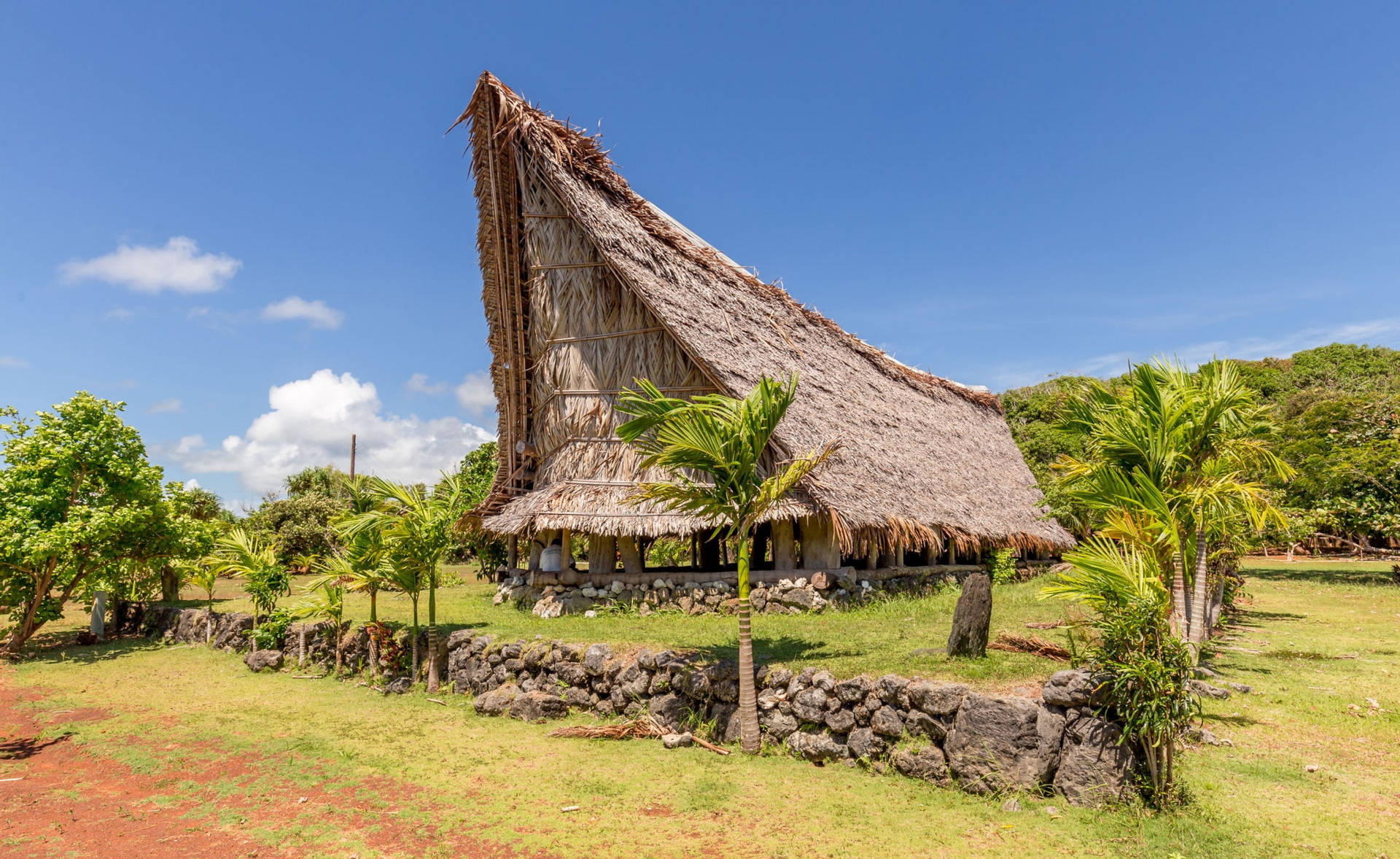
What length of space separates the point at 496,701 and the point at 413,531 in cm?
264

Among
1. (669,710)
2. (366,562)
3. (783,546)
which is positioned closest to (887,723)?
(669,710)

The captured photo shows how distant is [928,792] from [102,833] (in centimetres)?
696

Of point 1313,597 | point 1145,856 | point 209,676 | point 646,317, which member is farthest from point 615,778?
point 1313,597

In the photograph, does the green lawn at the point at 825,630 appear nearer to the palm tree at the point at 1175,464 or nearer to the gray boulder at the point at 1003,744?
the gray boulder at the point at 1003,744

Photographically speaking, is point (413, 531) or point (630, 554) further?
point (630, 554)

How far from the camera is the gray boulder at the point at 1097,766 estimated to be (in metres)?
5.73

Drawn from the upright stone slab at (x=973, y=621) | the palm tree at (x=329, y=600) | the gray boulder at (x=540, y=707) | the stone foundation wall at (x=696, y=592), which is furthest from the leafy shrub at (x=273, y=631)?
the upright stone slab at (x=973, y=621)

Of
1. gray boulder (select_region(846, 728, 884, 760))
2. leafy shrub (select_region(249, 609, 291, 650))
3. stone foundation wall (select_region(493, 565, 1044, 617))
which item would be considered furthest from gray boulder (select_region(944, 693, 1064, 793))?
leafy shrub (select_region(249, 609, 291, 650))

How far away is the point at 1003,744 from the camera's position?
20.3 ft

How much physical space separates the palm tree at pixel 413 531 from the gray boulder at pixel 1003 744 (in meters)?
7.17

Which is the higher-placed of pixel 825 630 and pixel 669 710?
pixel 825 630

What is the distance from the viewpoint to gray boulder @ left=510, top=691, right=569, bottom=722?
919 cm

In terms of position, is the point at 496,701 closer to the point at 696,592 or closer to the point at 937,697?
the point at 696,592

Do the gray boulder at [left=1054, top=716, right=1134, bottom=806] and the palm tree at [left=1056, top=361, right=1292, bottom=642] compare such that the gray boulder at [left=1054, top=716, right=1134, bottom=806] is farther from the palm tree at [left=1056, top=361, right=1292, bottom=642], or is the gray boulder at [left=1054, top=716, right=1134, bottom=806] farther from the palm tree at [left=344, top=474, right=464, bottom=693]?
the palm tree at [left=344, top=474, right=464, bottom=693]
